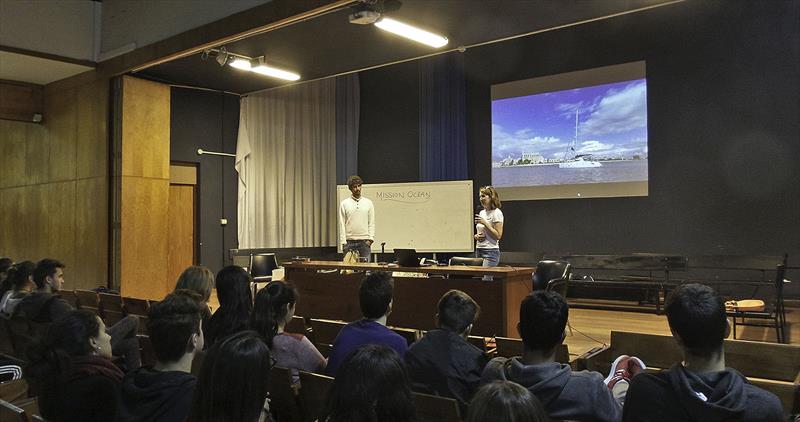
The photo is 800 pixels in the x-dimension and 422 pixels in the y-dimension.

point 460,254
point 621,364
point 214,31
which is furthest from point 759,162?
point 214,31

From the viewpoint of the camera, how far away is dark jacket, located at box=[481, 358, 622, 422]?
1779mm

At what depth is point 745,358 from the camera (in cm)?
265

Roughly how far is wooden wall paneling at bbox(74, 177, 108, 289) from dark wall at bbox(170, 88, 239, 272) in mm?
1216

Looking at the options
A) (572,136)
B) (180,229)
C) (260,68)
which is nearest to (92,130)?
(180,229)

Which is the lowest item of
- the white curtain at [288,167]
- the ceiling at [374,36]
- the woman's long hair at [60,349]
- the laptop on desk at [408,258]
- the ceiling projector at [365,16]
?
the woman's long hair at [60,349]

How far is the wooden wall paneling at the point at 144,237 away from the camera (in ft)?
24.6

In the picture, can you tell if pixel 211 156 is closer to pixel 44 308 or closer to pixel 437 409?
pixel 44 308

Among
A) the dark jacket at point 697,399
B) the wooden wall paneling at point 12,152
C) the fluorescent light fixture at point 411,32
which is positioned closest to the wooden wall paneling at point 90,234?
the wooden wall paneling at point 12,152

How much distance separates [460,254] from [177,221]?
4.40 metres

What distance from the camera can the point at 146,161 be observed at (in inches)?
305

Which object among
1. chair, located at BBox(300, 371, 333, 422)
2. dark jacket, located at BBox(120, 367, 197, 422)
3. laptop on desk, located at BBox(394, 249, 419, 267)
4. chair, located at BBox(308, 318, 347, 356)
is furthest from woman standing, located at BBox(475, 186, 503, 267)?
dark jacket, located at BBox(120, 367, 197, 422)

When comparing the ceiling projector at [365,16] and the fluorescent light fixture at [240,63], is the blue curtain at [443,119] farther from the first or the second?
the ceiling projector at [365,16]

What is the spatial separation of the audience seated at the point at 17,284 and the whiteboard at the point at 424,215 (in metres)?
4.95

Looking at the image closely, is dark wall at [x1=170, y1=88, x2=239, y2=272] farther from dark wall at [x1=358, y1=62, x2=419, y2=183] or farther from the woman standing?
the woman standing
